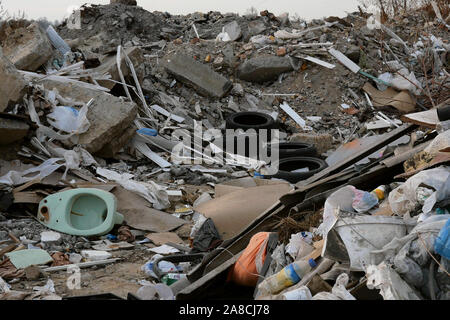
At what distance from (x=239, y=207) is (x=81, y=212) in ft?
5.67

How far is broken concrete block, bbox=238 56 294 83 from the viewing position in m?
13.7

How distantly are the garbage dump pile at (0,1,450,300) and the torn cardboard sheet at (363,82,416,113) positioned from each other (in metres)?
0.04

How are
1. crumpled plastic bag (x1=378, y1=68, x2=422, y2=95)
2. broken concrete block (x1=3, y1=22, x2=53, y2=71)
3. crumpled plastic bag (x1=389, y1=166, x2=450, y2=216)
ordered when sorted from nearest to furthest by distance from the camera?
1. crumpled plastic bag (x1=389, y1=166, x2=450, y2=216)
2. broken concrete block (x1=3, y1=22, x2=53, y2=71)
3. crumpled plastic bag (x1=378, y1=68, x2=422, y2=95)

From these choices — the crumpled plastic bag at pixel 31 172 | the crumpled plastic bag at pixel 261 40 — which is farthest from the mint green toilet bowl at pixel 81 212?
the crumpled plastic bag at pixel 261 40

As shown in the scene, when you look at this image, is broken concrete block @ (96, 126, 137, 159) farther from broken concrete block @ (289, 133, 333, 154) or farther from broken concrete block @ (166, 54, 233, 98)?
broken concrete block @ (166, 54, 233, 98)

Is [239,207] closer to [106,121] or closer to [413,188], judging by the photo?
[413,188]

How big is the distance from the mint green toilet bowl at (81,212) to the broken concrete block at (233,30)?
9.32 meters

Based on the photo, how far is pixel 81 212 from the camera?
6.75 metres

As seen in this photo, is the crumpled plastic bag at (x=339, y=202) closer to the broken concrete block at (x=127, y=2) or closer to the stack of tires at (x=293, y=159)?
the stack of tires at (x=293, y=159)

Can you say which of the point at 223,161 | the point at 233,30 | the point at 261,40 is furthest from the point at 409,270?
the point at 233,30

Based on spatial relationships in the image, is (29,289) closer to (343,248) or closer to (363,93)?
(343,248)

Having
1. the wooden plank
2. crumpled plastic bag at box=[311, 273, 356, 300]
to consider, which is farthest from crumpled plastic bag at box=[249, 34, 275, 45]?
crumpled plastic bag at box=[311, 273, 356, 300]

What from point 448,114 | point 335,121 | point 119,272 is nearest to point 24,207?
point 119,272

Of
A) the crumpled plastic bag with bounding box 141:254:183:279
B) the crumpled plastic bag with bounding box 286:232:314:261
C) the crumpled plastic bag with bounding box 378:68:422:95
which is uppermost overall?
Answer: the crumpled plastic bag with bounding box 378:68:422:95
